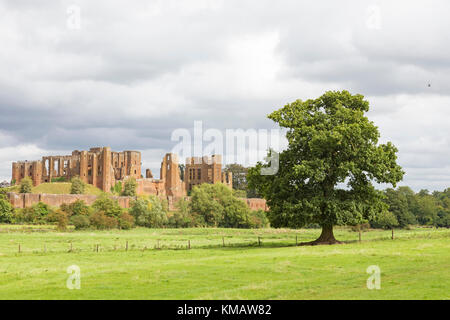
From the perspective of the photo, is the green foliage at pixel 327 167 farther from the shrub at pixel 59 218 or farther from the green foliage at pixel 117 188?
the green foliage at pixel 117 188

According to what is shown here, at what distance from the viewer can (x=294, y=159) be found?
40688mm

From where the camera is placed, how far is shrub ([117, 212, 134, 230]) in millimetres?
79606

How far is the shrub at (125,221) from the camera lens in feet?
261

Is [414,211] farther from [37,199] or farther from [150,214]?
[37,199]

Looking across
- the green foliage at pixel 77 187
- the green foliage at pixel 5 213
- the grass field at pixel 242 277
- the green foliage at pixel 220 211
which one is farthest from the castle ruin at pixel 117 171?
the grass field at pixel 242 277

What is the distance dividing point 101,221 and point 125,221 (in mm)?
3984

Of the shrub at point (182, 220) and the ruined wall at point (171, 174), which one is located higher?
the ruined wall at point (171, 174)

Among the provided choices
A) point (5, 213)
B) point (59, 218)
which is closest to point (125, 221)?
point (59, 218)

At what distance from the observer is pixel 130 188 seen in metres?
135

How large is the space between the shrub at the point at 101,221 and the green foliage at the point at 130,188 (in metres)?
55.2

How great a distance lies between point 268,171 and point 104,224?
139 feet

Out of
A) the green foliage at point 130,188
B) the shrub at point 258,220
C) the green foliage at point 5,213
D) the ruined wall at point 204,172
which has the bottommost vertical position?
the shrub at point 258,220

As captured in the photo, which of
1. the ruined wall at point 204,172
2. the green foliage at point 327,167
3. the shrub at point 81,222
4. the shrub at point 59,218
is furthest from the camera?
the ruined wall at point 204,172
